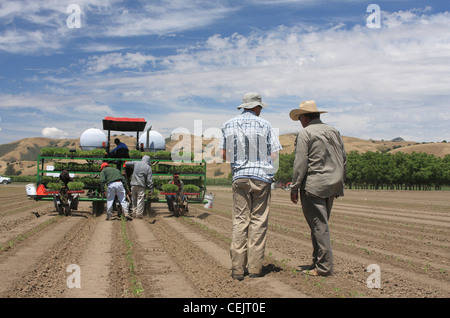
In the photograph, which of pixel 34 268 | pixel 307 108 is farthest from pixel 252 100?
pixel 34 268

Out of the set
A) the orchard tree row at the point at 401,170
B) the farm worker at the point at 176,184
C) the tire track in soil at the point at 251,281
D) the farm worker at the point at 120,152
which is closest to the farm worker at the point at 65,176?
the farm worker at the point at 120,152

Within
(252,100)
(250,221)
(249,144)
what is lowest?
(250,221)

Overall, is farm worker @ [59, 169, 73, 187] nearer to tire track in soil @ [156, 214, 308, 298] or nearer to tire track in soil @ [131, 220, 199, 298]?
tire track in soil @ [131, 220, 199, 298]

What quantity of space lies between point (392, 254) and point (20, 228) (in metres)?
8.61

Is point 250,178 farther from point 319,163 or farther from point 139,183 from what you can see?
point 139,183

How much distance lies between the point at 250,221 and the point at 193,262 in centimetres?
142

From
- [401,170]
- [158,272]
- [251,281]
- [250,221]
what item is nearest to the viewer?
[251,281]

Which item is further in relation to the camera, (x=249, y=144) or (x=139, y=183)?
(x=139, y=183)

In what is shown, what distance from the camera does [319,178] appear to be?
5.79 meters

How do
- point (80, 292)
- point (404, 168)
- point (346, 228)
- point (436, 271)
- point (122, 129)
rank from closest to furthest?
1. point (80, 292)
2. point (436, 271)
3. point (346, 228)
4. point (122, 129)
5. point (404, 168)

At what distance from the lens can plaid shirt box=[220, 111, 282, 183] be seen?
19.2 feet
